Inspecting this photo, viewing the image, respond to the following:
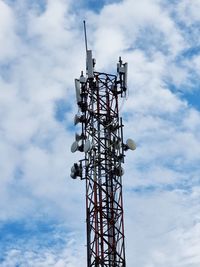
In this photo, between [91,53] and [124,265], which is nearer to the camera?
[124,265]

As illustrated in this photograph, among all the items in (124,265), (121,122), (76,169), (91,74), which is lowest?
(124,265)

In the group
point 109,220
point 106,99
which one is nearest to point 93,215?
point 109,220

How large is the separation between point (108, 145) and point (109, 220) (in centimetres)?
425

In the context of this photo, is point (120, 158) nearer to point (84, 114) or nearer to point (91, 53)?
point (84, 114)

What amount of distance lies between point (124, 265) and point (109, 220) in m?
2.44

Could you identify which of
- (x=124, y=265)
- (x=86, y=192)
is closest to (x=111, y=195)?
(x=86, y=192)

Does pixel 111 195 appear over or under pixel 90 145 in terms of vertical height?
under

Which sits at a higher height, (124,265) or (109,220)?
(109,220)

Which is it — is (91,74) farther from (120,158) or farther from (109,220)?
(109,220)

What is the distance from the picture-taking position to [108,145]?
3934cm

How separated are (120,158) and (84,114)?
324 centimetres

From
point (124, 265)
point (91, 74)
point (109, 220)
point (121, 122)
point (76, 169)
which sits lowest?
point (124, 265)

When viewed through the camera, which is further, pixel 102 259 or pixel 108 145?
pixel 108 145

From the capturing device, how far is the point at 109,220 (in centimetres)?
3753
